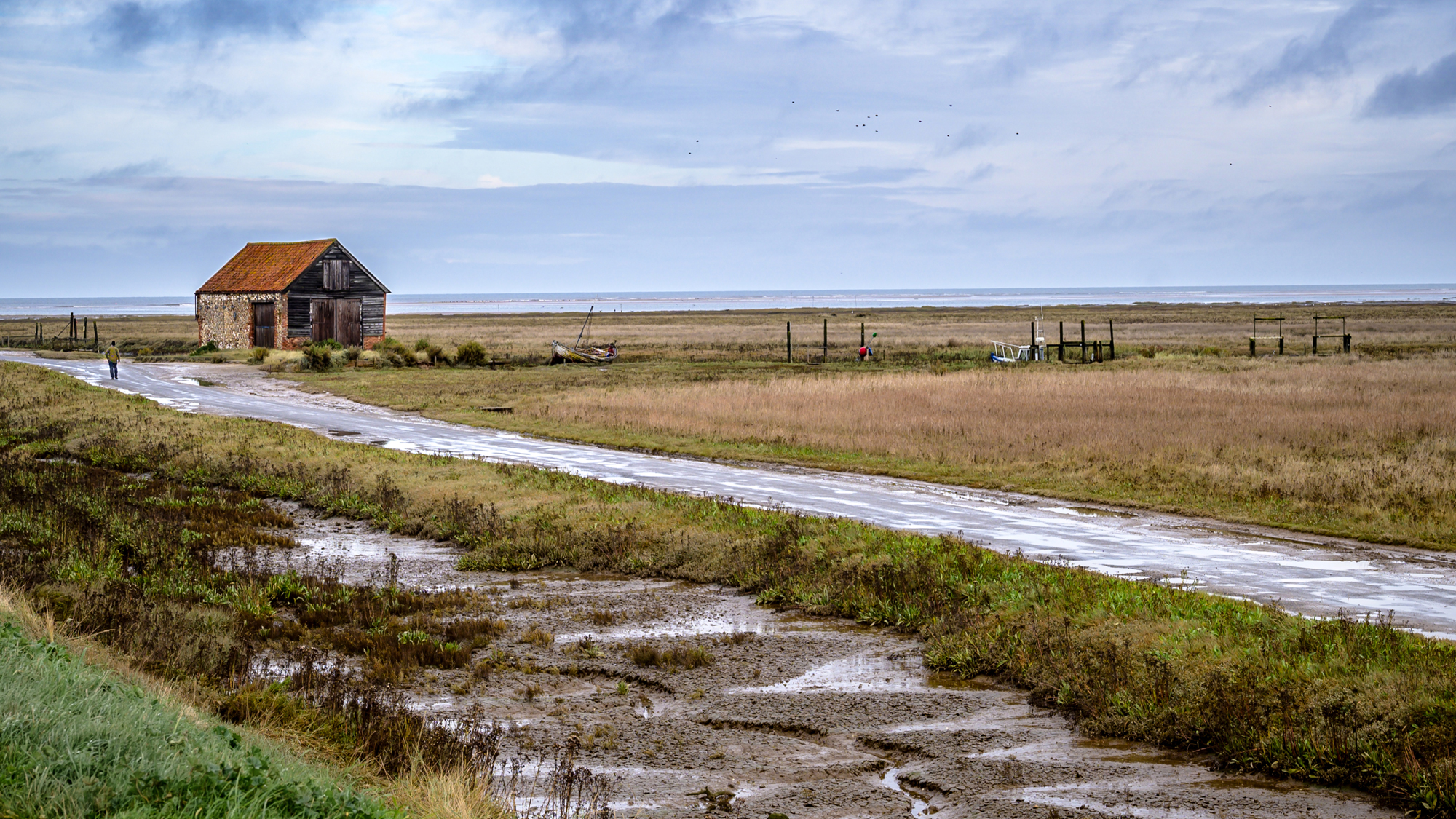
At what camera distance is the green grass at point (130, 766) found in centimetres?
480

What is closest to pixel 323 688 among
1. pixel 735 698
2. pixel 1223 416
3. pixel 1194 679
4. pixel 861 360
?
pixel 735 698

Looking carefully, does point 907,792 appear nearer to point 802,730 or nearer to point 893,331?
point 802,730

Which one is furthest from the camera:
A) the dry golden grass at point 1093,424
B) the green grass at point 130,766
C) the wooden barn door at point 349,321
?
the wooden barn door at point 349,321

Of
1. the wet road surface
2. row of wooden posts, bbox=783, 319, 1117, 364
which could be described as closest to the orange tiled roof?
row of wooden posts, bbox=783, 319, 1117, 364

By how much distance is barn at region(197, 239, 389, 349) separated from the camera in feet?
217

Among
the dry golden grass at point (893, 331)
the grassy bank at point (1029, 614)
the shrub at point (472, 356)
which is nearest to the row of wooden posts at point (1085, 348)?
the dry golden grass at point (893, 331)

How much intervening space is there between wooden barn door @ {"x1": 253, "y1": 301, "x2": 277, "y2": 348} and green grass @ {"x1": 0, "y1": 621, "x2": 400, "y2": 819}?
2550 inches

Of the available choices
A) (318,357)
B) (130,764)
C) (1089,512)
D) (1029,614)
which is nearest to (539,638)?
(1029,614)

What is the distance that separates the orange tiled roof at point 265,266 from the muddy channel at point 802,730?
196ft

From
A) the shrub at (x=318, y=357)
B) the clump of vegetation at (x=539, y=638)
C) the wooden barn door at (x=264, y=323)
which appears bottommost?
the clump of vegetation at (x=539, y=638)

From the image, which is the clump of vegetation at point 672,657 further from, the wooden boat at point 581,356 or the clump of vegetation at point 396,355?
the clump of vegetation at point 396,355

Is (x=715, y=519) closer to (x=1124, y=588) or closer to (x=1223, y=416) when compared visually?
(x=1124, y=588)

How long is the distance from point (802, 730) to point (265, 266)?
68978 mm

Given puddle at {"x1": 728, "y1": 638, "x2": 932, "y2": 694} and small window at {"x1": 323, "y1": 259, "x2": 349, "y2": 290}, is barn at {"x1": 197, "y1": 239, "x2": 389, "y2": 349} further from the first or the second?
puddle at {"x1": 728, "y1": 638, "x2": 932, "y2": 694}
